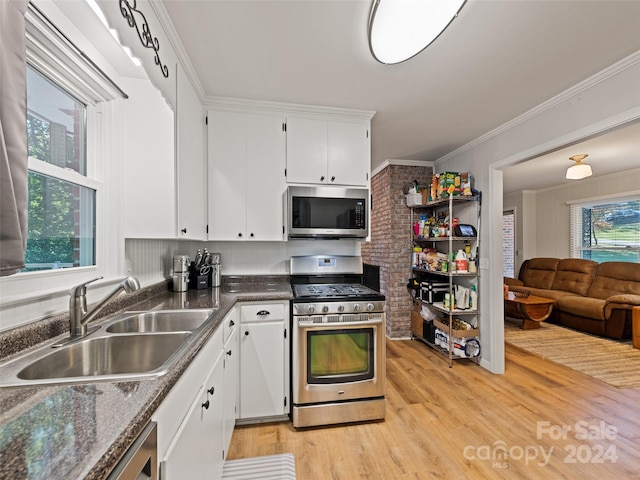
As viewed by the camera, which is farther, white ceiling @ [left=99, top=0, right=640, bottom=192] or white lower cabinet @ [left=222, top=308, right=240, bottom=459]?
white lower cabinet @ [left=222, top=308, right=240, bottom=459]

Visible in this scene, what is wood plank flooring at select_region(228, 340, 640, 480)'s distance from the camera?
1.65 meters

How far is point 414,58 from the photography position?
1742mm

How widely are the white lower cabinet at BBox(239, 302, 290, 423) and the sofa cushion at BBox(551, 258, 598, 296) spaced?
5.17 metres

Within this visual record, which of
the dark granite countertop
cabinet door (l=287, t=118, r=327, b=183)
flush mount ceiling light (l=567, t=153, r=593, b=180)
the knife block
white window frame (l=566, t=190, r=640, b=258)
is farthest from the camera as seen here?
white window frame (l=566, t=190, r=640, b=258)

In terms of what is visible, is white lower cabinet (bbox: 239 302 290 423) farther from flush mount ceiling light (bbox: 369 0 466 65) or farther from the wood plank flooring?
flush mount ceiling light (bbox: 369 0 466 65)

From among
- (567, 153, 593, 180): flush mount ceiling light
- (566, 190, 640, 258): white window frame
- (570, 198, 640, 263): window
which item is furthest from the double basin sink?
(566, 190, 640, 258): white window frame

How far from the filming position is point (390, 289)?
3.76 meters

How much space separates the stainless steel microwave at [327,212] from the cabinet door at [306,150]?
0.61 feet

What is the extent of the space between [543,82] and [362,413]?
2.73 m

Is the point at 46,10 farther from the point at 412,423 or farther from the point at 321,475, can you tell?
the point at 412,423

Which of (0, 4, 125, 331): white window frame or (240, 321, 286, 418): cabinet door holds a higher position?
(0, 4, 125, 331): white window frame

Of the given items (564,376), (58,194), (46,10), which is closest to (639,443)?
(564,376)

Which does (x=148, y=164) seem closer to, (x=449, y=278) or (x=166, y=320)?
(x=166, y=320)

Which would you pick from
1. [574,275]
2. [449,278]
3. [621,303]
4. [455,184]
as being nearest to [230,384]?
[449,278]
